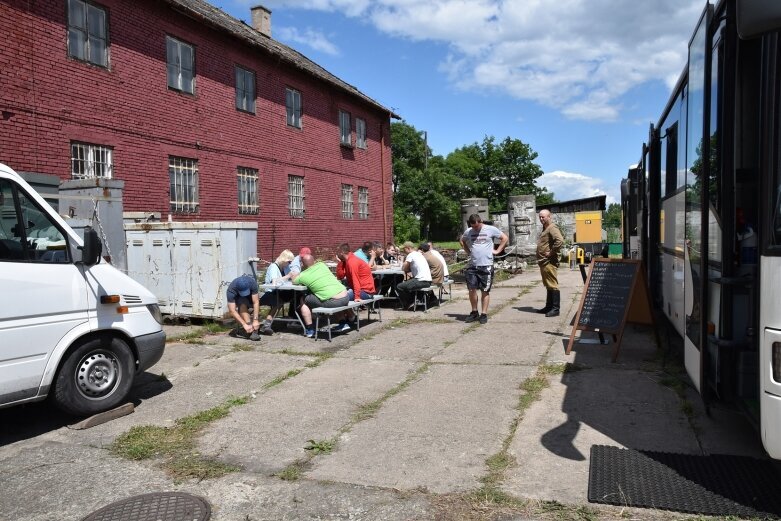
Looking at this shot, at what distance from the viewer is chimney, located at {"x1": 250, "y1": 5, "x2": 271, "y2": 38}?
21.7 meters

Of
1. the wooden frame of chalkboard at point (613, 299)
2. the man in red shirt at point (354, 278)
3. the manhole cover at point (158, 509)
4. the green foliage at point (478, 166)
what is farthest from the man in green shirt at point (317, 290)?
the green foliage at point (478, 166)

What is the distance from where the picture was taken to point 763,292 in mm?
3270

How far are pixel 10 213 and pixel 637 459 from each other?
5.11 m

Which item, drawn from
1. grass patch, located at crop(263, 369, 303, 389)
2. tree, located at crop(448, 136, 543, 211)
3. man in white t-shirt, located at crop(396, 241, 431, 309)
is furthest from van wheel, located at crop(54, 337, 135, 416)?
tree, located at crop(448, 136, 543, 211)

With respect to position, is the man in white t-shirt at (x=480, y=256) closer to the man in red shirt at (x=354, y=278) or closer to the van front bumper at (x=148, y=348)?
the man in red shirt at (x=354, y=278)

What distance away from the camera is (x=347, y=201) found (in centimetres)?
2281

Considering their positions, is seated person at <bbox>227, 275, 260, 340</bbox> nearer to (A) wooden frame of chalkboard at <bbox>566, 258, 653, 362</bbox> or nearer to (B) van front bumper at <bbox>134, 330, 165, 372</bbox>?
(B) van front bumper at <bbox>134, 330, 165, 372</bbox>

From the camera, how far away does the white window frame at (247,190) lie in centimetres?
1677

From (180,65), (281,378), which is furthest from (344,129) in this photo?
(281,378)

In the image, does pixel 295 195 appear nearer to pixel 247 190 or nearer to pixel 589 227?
pixel 247 190

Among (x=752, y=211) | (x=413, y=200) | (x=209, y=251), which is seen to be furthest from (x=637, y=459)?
(x=413, y=200)

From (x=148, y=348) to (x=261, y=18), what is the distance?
18.7m

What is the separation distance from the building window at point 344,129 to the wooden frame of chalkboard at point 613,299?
16.0 meters

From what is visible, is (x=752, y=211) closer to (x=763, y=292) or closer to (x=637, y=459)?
(x=763, y=292)
